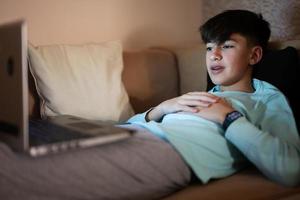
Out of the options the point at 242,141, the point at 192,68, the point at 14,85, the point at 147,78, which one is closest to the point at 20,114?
the point at 14,85

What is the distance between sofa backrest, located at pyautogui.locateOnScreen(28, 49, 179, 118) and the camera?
1633 millimetres

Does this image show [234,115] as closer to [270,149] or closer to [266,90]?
[270,149]

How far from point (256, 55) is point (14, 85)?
894mm

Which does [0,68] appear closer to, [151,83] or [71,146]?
[71,146]

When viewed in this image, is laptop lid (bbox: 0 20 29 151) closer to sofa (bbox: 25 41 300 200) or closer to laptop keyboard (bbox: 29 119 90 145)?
laptop keyboard (bbox: 29 119 90 145)

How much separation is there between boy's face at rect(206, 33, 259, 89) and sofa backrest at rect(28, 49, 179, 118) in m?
0.43

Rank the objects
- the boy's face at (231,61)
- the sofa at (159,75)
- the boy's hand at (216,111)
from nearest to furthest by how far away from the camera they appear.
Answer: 1. the boy's hand at (216,111)
2. the boy's face at (231,61)
3. the sofa at (159,75)

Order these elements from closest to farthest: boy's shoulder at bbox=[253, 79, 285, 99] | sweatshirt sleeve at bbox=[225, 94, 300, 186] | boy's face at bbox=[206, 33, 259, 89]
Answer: sweatshirt sleeve at bbox=[225, 94, 300, 186] < boy's shoulder at bbox=[253, 79, 285, 99] < boy's face at bbox=[206, 33, 259, 89]

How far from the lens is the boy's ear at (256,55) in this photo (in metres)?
1.29

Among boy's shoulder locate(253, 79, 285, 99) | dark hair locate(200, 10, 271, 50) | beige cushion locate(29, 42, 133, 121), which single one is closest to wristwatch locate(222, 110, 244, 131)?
boy's shoulder locate(253, 79, 285, 99)

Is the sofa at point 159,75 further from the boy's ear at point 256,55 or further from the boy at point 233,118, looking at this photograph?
the boy at point 233,118

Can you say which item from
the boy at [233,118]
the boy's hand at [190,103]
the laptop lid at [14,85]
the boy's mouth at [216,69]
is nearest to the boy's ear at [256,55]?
the boy at [233,118]

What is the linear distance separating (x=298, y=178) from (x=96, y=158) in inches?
19.5

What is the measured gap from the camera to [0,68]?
29.2 inches
